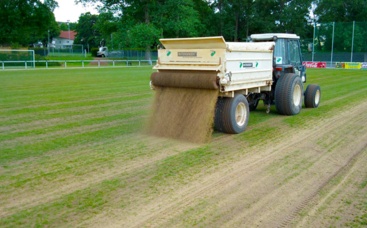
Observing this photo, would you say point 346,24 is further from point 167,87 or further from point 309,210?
point 309,210

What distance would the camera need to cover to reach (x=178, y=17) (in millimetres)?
43875

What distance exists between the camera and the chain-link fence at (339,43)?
39.2 metres

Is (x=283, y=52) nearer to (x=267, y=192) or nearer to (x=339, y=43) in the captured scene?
(x=267, y=192)

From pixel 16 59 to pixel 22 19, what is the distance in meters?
13.7

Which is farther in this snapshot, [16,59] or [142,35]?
[142,35]

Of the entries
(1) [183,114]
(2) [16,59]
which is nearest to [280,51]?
(1) [183,114]

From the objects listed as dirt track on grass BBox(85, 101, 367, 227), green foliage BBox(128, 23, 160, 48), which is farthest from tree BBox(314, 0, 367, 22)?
dirt track on grass BBox(85, 101, 367, 227)

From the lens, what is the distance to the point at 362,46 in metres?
39.0

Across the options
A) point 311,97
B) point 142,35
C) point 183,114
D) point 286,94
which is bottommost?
point 183,114

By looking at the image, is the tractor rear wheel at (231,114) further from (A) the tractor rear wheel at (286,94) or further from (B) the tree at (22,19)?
(B) the tree at (22,19)

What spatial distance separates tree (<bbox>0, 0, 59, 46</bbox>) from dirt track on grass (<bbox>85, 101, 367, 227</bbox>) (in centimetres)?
4114

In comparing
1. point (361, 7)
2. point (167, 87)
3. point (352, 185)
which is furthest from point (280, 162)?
point (361, 7)

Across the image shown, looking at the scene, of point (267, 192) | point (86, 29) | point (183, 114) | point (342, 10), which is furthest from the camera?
point (86, 29)

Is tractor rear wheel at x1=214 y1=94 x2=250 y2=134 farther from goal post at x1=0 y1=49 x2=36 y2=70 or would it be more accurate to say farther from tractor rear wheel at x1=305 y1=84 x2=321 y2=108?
goal post at x1=0 y1=49 x2=36 y2=70
